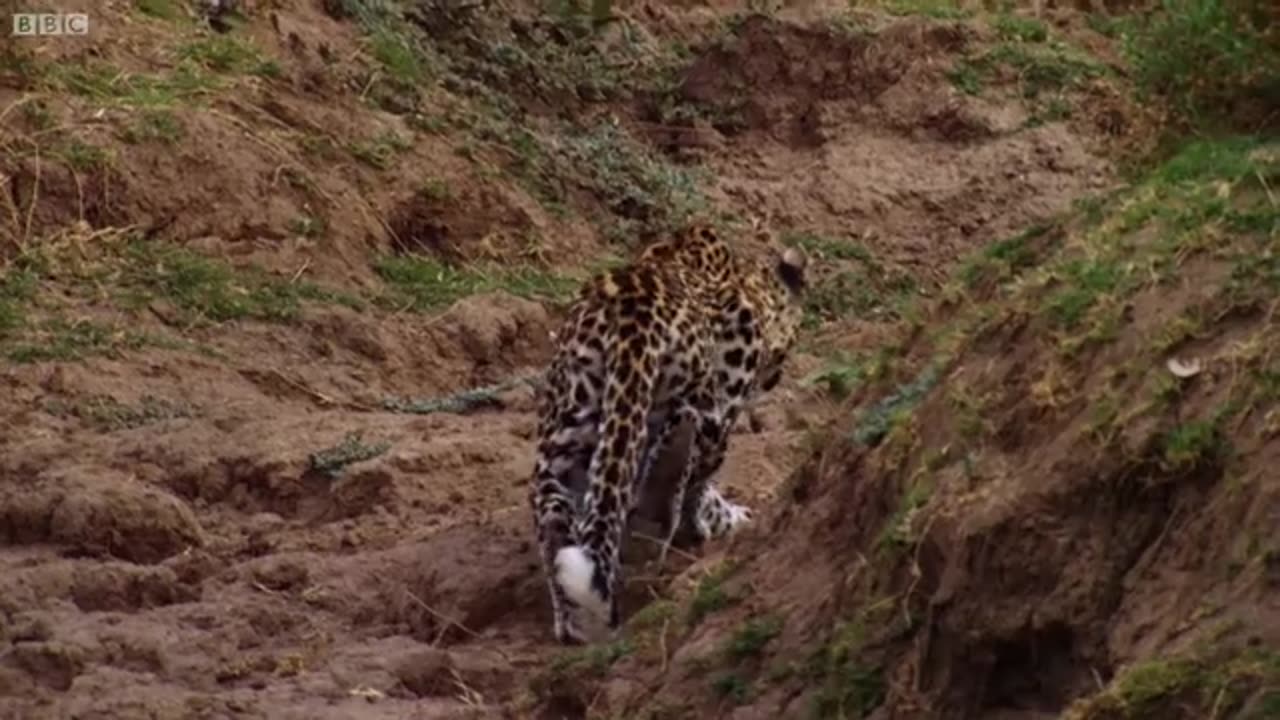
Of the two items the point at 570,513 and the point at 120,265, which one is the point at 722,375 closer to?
the point at 570,513

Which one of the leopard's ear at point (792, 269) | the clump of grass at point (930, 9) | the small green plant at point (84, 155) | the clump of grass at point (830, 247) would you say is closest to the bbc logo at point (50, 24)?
the small green plant at point (84, 155)

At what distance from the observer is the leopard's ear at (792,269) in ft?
Result: 41.2

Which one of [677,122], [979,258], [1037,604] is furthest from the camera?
[677,122]

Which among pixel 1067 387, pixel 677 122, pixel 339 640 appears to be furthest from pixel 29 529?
pixel 677 122

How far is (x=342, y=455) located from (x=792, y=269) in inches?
79.8

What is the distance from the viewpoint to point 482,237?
53.9 ft

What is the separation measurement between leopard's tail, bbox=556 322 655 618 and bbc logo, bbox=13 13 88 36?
5.97m

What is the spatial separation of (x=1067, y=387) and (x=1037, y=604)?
26.5 inches

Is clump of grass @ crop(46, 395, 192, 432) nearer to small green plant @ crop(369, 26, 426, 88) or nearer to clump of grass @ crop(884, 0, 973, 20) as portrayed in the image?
small green plant @ crop(369, 26, 426, 88)

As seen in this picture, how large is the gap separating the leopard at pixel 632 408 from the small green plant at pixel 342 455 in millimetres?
1179

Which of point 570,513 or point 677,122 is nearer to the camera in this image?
point 570,513

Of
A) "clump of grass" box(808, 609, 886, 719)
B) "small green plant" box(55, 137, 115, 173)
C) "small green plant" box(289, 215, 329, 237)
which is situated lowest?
"small green plant" box(289, 215, 329, 237)

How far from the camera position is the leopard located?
10508 millimetres

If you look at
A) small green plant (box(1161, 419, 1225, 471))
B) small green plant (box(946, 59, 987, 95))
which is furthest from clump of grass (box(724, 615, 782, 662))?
small green plant (box(946, 59, 987, 95))
